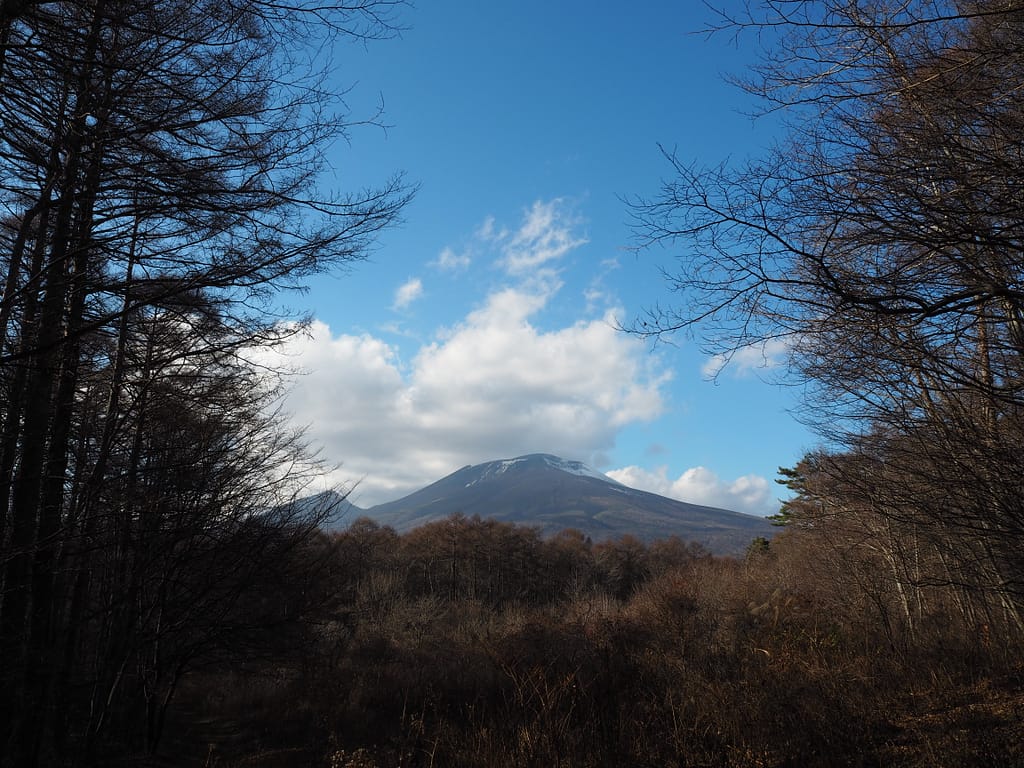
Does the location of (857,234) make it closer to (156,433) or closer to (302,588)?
(156,433)

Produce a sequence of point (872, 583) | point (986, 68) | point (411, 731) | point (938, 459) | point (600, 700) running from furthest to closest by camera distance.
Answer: point (872, 583) < point (600, 700) < point (411, 731) < point (938, 459) < point (986, 68)

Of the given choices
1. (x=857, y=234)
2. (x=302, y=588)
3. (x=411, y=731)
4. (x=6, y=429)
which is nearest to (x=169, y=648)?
(x=302, y=588)

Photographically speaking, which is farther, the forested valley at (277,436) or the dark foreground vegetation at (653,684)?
the dark foreground vegetation at (653,684)

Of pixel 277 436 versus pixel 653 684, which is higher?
pixel 277 436

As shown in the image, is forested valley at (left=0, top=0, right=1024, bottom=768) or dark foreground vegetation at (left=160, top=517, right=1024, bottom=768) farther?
dark foreground vegetation at (left=160, top=517, right=1024, bottom=768)

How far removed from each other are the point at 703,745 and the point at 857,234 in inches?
214

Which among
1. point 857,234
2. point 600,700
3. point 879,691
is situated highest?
point 857,234

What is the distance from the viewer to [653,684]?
1176cm

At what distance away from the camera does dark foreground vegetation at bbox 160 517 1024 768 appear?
20.7 feet

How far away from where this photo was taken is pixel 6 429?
489cm

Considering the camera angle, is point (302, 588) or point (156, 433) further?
point (302, 588)

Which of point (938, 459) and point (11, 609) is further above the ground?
point (938, 459)

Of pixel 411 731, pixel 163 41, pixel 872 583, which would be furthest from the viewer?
pixel 872 583

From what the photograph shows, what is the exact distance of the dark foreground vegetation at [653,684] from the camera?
20.7 ft
